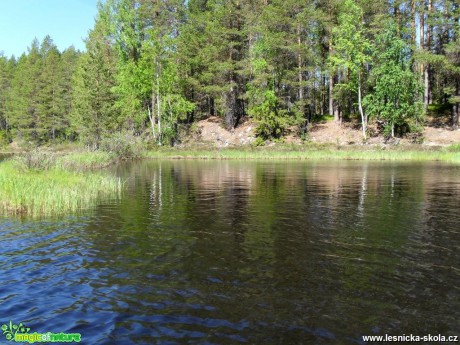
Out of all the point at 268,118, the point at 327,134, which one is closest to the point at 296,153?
the point at 268,118

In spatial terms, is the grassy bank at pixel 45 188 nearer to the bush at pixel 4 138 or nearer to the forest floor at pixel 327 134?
the forest floor at pixel 327 134

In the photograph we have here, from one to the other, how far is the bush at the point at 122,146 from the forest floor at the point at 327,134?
1405 cm

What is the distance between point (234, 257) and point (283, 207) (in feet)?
25.6

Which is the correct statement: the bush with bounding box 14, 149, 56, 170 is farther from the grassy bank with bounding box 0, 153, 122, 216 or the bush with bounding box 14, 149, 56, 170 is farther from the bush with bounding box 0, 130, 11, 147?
the bush with bounding box 0, 130, 11, 147

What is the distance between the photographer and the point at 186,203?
2017 centimetres

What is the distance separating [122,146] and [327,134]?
30.0 metres

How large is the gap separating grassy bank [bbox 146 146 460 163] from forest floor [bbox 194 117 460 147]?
11.4ft

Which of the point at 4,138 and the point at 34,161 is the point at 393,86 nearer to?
the point at 34,161

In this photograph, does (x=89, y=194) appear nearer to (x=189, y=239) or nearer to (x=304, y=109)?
(x=189, y=239)

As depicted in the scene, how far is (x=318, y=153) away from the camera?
51031mm

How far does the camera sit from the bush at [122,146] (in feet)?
162

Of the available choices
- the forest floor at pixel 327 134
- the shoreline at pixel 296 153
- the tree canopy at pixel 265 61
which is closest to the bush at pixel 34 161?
the shoreline at pixel 296 153

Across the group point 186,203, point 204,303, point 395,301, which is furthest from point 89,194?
point 395,301

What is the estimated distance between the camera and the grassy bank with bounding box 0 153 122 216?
1750cm
